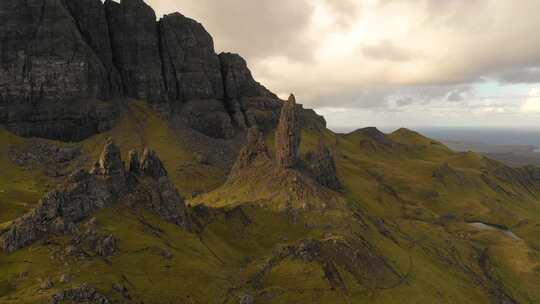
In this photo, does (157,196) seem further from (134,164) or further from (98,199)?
(98,199)

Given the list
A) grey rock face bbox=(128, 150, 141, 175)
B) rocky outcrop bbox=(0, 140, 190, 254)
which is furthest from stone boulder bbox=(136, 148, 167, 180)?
grey rock face bbox=(128, 150, 141, 175)

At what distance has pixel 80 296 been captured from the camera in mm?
124438

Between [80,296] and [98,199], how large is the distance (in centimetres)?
4547

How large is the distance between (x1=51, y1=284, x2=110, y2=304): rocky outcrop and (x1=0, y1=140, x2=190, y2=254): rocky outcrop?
21581mm

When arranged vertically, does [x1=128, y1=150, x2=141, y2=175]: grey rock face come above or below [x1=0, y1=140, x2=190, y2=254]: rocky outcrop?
above

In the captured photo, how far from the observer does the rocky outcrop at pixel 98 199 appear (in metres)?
146

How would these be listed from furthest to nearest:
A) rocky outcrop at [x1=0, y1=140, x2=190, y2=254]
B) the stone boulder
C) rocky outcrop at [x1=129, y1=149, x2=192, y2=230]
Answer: the stone boulder
rocky outcrop at [x1=129, y1=149, x2=192, y2=230]
rocky outcrop at [x1=0, y1=140, x2=190, y2=254]

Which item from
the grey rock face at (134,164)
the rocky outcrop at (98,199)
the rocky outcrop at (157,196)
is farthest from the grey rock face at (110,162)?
the grey rock face at (134,164)

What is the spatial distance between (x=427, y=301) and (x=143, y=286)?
4237 inches

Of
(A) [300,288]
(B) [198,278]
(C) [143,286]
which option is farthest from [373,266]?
(C) [143,286]

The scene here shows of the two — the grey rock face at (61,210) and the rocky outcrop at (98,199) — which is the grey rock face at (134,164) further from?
the grey rock face at (61,210)

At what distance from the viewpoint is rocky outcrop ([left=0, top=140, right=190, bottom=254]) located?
146000mm

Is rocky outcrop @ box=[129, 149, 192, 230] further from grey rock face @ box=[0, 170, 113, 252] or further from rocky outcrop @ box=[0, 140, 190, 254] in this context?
grey rock face @ box=[0, 170, 113, 252]

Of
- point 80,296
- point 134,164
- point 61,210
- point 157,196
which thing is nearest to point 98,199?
point 61,210
